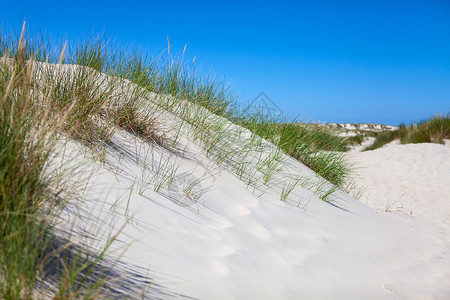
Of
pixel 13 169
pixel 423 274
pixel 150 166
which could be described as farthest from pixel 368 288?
pixel 13 169

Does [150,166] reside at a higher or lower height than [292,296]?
higher

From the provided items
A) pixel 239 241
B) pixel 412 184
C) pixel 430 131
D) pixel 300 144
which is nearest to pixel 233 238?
pixel 239 241

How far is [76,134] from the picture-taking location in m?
2.24

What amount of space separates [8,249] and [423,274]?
223cm

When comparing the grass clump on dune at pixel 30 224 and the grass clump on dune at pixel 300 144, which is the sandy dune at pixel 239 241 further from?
the grass clump on dune at pixel 300 144

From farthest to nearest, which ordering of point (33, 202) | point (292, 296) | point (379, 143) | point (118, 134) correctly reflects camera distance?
point (379, 143)
point (118, 134)
point (292, 296)
point (33, 202)

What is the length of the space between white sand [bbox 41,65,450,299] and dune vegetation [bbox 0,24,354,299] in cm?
12

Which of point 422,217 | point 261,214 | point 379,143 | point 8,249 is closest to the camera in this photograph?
point 8,249

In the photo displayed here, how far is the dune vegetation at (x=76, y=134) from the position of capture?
3.45 ft

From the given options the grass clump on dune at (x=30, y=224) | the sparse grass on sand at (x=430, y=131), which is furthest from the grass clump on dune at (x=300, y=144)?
the sparse grass on sand at (x=430, y=131)

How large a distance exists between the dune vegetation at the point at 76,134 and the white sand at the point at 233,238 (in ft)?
0.38

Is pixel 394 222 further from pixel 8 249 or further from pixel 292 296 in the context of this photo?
Result: pixel 8 249

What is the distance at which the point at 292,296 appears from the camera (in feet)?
5.01

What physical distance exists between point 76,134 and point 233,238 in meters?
1.22
